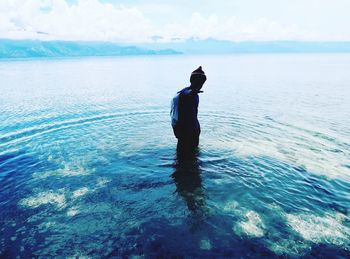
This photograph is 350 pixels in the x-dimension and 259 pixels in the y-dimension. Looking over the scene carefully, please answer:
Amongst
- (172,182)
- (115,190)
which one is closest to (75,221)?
(115,190)

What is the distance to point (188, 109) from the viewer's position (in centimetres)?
1267

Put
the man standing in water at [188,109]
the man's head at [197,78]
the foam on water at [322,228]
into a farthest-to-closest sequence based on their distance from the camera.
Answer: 1. the man standing in water at [188,109]
2. the man's head at [197,78]
3. the foam on water at [322,228]

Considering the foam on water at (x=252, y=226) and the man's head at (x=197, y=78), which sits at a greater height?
the man's head at (x=197, y=78)

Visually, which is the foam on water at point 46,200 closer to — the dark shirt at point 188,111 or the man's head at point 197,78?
the dark shirt at point 188,111

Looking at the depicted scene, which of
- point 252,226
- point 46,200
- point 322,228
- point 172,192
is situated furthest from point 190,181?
point 46,200

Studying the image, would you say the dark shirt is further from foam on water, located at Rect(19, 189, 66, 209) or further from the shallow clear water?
foam on water, located at Rect(19, 189, 66, 209)

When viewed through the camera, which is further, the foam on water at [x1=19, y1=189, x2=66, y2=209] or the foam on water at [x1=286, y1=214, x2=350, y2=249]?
the foam on water at [x1=19, y1=189, x2=66, y2=209]

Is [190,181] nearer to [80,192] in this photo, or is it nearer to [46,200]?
[80,192]

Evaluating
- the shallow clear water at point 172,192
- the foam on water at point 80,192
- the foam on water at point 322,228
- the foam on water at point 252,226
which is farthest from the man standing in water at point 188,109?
the foam on water at point 322,228

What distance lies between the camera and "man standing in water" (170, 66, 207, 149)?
39.5ft

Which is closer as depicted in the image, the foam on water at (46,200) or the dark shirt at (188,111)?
the foam on water at (46,200)

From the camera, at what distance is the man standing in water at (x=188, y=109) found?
39.5 ft

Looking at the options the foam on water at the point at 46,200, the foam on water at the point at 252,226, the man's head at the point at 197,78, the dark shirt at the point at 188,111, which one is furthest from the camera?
the dark shirt at the point at 188,111

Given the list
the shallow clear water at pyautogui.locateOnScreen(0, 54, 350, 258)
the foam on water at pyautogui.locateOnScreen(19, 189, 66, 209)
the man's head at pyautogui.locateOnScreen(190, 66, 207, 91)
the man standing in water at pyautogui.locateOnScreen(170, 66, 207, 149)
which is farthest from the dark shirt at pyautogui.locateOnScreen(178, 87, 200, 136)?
the foam on water at pyautogui.locateOnScreen(19, 189, 66, 209)
